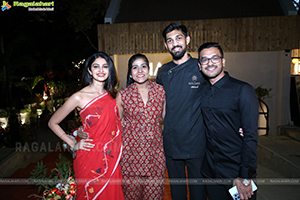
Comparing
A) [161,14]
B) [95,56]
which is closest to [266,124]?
[161,14]

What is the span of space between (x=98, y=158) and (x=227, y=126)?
1315 mm

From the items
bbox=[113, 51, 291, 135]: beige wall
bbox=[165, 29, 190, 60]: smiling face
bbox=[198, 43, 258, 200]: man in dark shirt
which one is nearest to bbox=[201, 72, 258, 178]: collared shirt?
bbox=[198, 43, 258, 200]: man in dark shirt

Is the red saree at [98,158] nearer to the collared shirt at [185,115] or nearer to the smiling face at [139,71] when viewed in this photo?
the smiling face at [139,71]

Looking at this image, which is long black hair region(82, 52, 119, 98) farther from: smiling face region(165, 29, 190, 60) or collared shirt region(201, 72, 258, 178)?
collared shirt region(201, 72, 258, 178)

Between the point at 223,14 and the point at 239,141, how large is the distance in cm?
698

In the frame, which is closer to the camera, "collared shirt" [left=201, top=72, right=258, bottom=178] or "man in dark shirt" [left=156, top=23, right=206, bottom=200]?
"collared shirt" [left=201, top=72, right=258, bottom=178]

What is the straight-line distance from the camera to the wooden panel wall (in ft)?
21.5

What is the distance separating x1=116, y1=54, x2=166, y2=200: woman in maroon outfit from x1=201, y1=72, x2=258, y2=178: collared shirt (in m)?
0.52

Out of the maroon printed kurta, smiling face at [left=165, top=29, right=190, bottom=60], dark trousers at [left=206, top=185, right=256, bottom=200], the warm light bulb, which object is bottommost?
dark trousers at [left=206, top=185, right=256, bottom=200]

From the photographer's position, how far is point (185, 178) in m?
2.35

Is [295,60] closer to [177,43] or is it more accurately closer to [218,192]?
[177,43]

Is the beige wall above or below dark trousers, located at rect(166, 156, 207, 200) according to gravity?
above

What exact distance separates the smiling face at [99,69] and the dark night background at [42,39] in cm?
823

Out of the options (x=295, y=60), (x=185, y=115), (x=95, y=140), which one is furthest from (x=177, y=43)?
(x=295, y=60)
